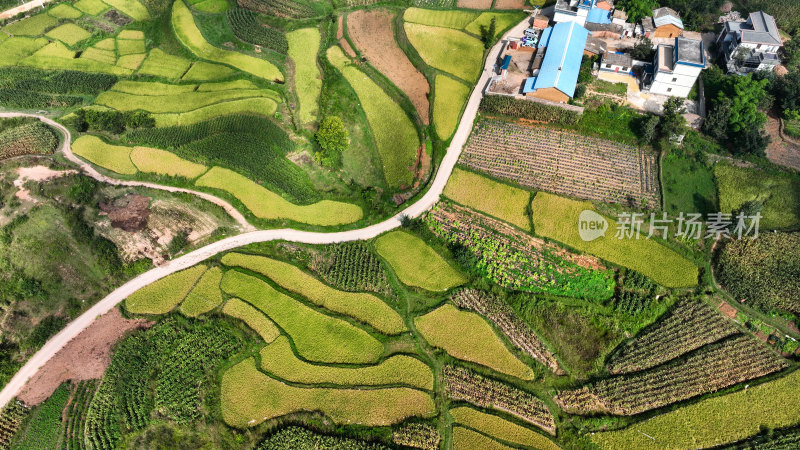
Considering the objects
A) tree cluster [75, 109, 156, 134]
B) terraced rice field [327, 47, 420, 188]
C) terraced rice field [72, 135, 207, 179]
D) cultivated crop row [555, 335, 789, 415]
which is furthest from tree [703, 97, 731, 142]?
tree cluster [75, 109, 156, 134]

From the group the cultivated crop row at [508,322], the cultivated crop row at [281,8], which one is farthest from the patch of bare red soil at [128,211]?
the cultivated crop row at [281,8]

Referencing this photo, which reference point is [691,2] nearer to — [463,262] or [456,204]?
[456,204]

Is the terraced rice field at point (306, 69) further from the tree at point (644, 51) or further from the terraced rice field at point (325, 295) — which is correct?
the tree at point (644, 51)

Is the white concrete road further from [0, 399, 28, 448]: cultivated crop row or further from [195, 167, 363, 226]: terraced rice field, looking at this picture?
[195, 167, 363, 226]: terraced rice field

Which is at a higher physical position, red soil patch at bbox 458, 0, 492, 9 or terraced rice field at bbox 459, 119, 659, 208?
red soil patch at bbox 458, 0, 492, 9

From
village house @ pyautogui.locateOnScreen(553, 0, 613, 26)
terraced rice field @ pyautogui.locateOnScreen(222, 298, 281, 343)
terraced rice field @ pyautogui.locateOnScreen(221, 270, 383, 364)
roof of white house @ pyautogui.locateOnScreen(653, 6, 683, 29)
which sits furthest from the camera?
village house @ pyautogui.locateOnScreen(553, 0, 613, 26)
